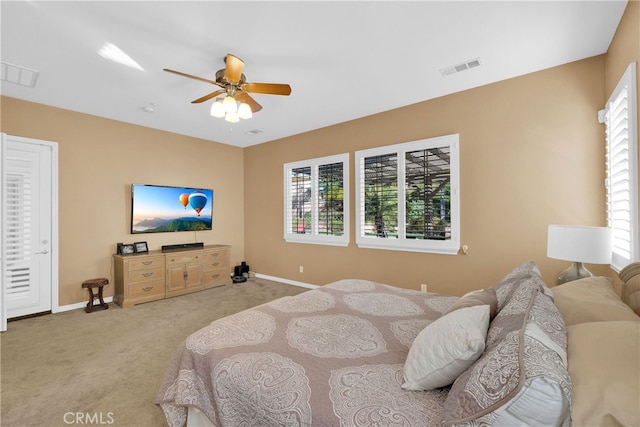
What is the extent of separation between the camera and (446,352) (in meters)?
1.10

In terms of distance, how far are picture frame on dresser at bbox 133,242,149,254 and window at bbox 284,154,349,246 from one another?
236 centimetres

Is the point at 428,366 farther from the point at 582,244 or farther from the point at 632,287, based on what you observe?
the point at 582,244

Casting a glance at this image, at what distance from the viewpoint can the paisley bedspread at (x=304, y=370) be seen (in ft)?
3.49

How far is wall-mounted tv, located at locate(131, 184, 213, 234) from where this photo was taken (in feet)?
14.9

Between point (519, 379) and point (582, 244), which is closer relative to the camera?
point (519, 379)

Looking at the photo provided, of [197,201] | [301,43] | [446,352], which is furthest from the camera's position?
[197,201]

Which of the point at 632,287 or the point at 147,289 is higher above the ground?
the point at 632,287

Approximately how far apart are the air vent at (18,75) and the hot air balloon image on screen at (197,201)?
250 cm

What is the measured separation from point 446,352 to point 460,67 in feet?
9.48

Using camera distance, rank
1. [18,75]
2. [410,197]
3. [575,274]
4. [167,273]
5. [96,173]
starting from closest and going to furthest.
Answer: [575,274]
[18,75]
[410,197]
[96,173]
[167,273]

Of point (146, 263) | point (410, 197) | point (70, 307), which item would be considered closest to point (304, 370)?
point (410, 197)

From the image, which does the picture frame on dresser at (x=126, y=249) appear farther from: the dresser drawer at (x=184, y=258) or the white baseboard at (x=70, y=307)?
the white baseboard at (x=70, y=307)

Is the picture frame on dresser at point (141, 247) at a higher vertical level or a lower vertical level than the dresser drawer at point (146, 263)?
higher

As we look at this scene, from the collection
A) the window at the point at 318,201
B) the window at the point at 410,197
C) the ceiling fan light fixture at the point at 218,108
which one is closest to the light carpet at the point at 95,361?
the window at the point at 318,201
